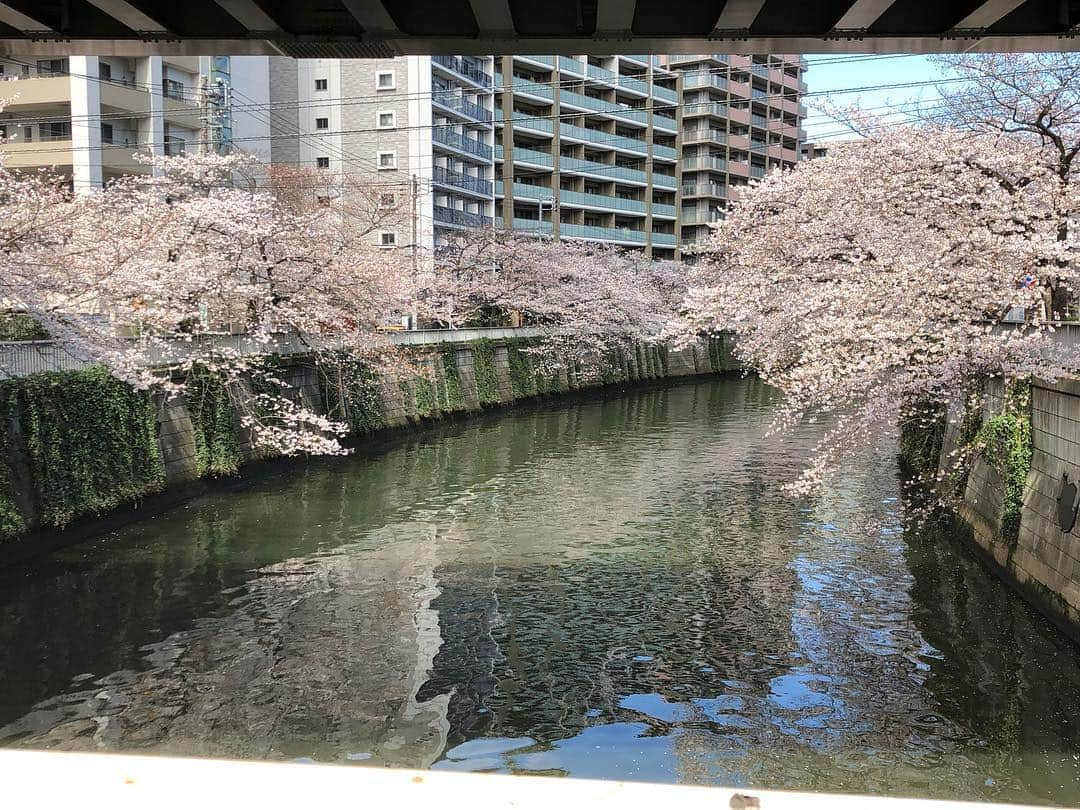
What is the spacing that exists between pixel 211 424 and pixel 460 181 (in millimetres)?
34319

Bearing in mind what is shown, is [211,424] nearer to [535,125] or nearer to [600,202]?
[535,125]

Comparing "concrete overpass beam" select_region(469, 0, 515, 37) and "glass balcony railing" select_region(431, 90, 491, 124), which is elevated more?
"glass balcony railing" select_region(431, 90, 491, 124)

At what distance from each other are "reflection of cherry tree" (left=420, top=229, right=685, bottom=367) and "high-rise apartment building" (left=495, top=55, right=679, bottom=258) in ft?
29.9

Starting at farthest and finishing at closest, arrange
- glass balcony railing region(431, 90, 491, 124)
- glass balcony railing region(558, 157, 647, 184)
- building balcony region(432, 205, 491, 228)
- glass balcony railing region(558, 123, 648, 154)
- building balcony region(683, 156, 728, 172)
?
building balcony region(683, 156, 728, 172) → glass balcony railing region(558, 157, 647, 184) → glass balcony railing region(558, 123, 648, 154) → glass balcony railing region(431, 90, 491, 124) → building balcony region(432, 205, 491, 228)

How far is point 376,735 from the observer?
8609mm

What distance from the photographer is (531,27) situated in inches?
307

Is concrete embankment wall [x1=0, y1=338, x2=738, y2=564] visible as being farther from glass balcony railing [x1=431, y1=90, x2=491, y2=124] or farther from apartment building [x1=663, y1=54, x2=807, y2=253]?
apartment building [x1=663, y1=54, x2=807, y2=253]

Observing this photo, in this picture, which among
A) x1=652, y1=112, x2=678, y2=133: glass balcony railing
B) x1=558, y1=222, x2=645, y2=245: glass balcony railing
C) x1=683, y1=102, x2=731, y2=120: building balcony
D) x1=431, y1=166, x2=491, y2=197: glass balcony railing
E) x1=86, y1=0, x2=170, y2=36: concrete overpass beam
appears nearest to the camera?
x1=86, y1=0, x2=170, y2=36: concrete overpass beam

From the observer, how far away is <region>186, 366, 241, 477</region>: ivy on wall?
20.7 meters

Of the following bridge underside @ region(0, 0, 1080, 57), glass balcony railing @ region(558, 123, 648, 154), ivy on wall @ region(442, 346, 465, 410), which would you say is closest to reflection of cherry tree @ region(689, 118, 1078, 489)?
bridge underside @ region(0, 0, 1080, 57)

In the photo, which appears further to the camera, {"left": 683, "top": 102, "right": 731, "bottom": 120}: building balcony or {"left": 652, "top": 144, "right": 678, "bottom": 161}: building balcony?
{"left": 683, "top": 102, "right": 731, "bottom": 120}: building balcony

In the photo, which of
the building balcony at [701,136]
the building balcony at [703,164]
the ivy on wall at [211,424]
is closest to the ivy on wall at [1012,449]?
the ivy on wall at [211,424]

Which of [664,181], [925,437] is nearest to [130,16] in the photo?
Result: [925,437]

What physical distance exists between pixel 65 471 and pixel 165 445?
361cm
